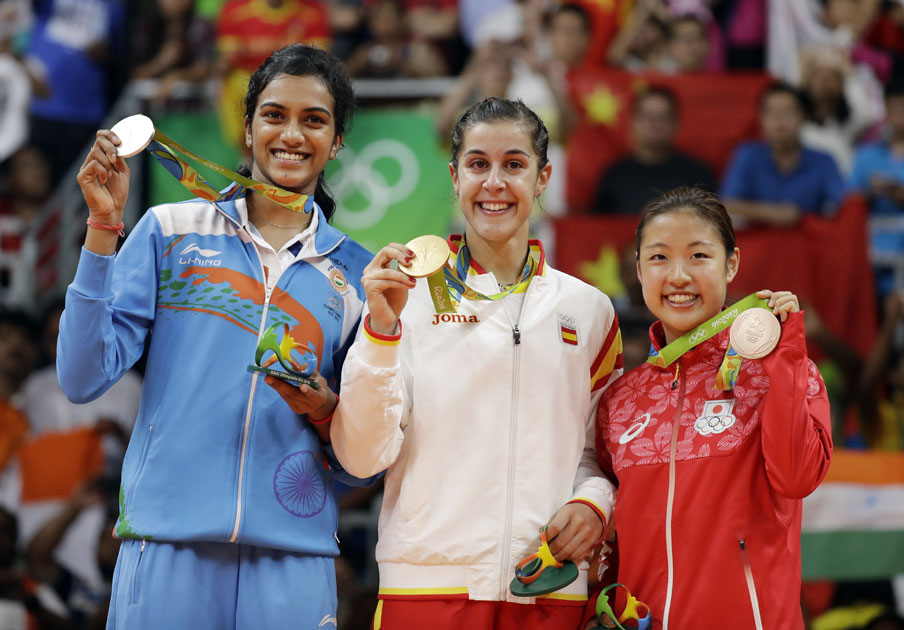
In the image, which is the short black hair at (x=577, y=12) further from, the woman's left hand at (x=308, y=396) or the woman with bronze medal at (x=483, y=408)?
the woman's left hand at (x=308, y=396)

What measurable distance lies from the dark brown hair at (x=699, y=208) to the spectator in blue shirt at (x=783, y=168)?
3.84 m

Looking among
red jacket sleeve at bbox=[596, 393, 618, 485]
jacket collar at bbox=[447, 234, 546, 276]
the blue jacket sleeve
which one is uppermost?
jacket collar at bbox=[447, 234, 546, 276]

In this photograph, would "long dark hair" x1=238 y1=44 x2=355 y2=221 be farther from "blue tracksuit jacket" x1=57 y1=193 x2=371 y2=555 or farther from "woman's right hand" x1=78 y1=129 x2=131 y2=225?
"woman's right hand" x1=78 y1=129 x2=131 y2=225

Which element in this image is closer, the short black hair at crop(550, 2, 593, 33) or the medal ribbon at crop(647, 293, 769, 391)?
the medal ribbon at crop(647, 293, 769, 391)

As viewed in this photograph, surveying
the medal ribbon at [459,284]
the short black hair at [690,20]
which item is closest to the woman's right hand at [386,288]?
the medal ribbon at [459,284]

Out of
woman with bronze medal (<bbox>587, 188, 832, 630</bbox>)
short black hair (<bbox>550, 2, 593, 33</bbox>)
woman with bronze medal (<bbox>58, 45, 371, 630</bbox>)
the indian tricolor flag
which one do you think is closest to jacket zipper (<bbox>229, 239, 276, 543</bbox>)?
woman with bronze medal (<bbox>58, 45, 371, 630</bbox>)

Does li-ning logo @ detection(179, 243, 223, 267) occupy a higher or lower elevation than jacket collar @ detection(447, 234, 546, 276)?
lower

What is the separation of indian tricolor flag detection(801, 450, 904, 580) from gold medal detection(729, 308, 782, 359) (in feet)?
10.5

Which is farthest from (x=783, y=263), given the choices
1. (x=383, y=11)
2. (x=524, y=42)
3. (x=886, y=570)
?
(x=383, y=11)

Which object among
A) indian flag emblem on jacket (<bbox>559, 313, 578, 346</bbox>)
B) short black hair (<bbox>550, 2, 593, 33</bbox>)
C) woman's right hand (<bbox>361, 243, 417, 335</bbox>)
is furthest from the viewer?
short black hair (<bbox>550, 2, 593, 33</bbox>)

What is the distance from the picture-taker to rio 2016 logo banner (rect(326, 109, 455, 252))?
6.59 meters

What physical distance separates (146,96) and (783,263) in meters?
4.31

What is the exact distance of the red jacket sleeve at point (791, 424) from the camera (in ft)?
8.00

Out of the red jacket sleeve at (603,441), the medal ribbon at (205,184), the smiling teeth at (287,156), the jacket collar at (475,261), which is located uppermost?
the smiling teeth at (287,156)
